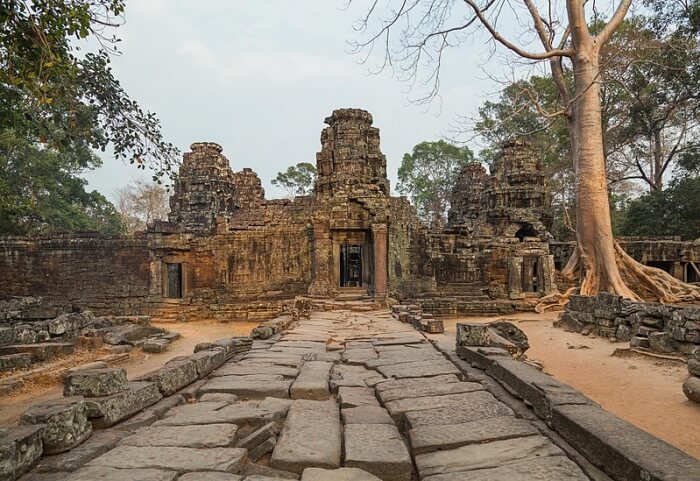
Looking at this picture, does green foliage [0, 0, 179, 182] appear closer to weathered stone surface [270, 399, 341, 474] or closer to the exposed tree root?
weathered stone surface [270, 399, 341, 474]

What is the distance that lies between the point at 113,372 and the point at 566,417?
322 cm

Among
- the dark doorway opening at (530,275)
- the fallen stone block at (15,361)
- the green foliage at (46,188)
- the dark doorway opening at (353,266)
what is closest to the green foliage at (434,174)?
the dark doorway opening at (353,266)

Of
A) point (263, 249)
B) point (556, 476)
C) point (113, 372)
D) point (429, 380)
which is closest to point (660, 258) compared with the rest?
point (263, 249)

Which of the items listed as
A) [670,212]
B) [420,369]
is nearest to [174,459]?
[420,369]

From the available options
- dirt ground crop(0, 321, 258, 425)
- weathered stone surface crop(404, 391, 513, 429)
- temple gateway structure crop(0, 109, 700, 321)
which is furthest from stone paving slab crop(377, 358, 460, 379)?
temple gateway structure crop(0, 109, 700, 321)

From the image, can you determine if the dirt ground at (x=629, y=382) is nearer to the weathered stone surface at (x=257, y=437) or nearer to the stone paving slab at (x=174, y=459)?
the weathered stone surface at (x=257, y=437)

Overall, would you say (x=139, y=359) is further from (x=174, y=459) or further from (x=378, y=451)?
(x=378, y=451)

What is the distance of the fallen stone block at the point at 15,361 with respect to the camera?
685 cm

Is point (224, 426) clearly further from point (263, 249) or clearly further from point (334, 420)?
point (263, 249)

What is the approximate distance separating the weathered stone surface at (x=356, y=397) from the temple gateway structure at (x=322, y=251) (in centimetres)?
792

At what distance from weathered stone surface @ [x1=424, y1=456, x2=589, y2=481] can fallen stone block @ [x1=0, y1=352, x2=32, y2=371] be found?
799cm

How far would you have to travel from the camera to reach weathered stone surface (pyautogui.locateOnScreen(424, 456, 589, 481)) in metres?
1.99

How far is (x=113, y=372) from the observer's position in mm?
3061

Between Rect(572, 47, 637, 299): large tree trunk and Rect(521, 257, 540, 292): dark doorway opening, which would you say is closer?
Rect(572, 47, 637, 299): large tree trunk
